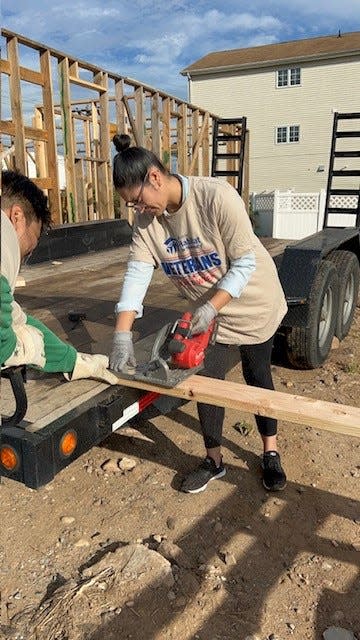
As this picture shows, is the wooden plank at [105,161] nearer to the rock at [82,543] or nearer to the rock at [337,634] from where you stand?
the rock at [82,543]

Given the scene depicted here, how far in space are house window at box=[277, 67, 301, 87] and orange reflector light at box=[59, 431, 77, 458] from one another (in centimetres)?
2663

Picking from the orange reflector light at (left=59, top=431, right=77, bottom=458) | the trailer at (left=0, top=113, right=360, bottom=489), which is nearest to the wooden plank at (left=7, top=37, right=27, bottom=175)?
the trailer at (left=0, top=113, right=360, bottom=489)

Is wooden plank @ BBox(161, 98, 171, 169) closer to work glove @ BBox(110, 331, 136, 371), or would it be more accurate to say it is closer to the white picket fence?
the white picket fence

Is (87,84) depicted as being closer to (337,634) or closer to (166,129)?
(166,129)

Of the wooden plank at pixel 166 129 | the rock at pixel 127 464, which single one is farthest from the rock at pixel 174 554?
the wooden plank at pixel 166 129

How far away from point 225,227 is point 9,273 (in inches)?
43.5

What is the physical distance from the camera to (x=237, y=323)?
2654mm

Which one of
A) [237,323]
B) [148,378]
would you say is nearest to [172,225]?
[237,323]

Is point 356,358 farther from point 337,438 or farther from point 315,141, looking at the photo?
point 315,141

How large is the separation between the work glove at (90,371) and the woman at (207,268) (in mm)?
78

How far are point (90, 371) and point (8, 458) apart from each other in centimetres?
58

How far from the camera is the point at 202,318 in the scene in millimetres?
2271

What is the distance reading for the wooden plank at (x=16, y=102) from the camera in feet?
24.8

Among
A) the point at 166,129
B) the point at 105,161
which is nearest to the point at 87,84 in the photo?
the point at 105,161
